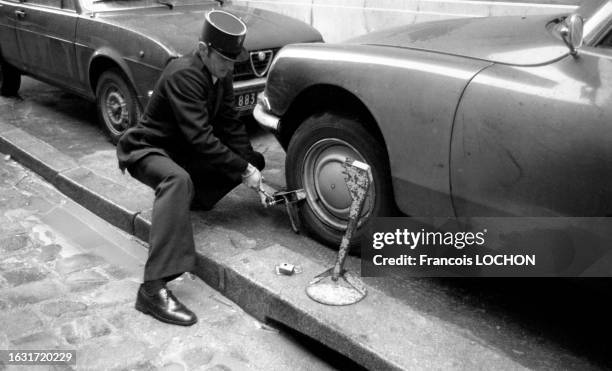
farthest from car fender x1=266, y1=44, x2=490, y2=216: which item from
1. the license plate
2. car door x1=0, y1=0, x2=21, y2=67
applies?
car door x1=0, y1=0, x2=21, y2=67

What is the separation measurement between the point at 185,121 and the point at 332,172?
0.88m

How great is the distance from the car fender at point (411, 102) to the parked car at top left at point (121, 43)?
2.07 meters

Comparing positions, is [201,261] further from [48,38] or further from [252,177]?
[48,38]

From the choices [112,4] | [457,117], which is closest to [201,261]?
[457,117]

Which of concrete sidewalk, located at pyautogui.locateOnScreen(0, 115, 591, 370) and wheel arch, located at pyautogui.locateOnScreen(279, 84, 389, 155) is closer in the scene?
concrete sidewalk, located at pyautogui.locateOnScreen(0, 115, 591, 370)

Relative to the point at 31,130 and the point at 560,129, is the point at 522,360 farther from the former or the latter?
the point at 31,130

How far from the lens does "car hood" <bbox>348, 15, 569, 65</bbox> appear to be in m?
2.63

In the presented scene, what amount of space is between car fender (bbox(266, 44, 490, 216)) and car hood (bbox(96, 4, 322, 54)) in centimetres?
210

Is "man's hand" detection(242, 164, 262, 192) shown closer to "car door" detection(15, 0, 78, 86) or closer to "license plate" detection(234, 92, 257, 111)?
"license plate" detection(234, 92, 257, 111)

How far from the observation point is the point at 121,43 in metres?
Result: 5.13

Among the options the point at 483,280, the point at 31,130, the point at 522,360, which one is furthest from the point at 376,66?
the point at 31,130

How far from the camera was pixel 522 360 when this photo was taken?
261 cm

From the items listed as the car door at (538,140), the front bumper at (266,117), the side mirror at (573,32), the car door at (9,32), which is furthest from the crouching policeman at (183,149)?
the car door at (9,32)

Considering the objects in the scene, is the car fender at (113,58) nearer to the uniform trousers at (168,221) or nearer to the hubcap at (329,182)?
the uniform trousers at (168,221)
